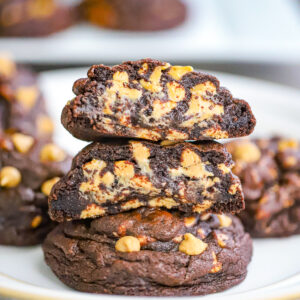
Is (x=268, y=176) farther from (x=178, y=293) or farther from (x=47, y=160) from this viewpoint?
(x=47, y=160)

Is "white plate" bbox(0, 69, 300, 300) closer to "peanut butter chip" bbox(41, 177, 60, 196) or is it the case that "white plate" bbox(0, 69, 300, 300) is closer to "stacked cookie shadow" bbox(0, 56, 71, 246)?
"stacked cookie shadow" bbox(0, 56, 71, 246)

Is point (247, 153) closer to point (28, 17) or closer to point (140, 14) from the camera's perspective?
point (140, 14)

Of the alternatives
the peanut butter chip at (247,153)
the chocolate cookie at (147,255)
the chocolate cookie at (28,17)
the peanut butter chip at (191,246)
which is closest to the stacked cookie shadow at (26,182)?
the chocolate cookie at (147,255)

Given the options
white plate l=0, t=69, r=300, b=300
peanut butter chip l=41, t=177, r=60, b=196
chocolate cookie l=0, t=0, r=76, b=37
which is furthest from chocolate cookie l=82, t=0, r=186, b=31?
peanut butter chip l=41, t=177, r=60, b=196

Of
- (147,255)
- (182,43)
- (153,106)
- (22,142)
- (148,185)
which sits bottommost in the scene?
(182,43)

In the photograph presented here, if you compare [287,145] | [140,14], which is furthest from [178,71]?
[140,14]
